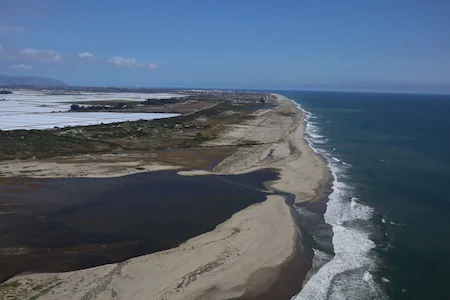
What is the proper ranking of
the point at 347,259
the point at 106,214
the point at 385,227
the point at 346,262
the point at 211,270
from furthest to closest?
the point at 106,214 → the point at 385,227 → the point at 347,259 → the point at 346,262 → the point at 211,270

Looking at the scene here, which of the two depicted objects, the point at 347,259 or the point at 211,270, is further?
the point at 347,259

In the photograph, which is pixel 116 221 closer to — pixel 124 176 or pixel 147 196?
pixel 147 196

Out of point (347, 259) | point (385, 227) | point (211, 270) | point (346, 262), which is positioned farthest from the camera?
point (385, 227)

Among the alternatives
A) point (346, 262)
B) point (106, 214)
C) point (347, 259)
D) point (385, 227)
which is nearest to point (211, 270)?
point (346, 262)

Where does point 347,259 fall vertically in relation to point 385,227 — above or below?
below

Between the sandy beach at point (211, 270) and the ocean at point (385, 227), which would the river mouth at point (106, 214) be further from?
the ocean at point (385, 227)

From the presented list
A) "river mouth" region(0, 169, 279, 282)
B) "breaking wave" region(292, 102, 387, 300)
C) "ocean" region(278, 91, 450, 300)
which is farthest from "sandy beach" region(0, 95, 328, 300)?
"ocean" region(278, 91, 450, 300)

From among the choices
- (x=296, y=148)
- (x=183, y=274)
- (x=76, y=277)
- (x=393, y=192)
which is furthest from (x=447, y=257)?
(x=296, y=148)

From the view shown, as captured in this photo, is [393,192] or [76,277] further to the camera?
[393,192]

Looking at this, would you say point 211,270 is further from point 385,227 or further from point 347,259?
point 385,227
